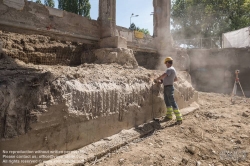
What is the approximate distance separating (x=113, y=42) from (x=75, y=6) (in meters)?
16.0

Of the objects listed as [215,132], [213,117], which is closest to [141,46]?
[213,117]

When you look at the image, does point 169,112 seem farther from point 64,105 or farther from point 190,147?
point 64,105


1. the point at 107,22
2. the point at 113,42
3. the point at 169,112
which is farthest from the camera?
the point at 107,22

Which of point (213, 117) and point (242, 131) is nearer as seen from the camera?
point (242, 131)

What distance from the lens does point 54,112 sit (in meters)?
2.24

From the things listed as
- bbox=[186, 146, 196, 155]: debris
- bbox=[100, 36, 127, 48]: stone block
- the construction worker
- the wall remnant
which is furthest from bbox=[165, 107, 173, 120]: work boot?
bbox=[100, 36, 127, 48]: stone block

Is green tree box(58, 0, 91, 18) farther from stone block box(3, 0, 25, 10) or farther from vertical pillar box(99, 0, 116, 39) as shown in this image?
stone block box(3, 0, 25, 10)

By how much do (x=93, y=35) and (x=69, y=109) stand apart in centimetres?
337

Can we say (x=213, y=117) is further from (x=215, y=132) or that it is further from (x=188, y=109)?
(x=215, y=132)

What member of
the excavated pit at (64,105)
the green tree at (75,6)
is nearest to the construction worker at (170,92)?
the excavated pit at (64,105)

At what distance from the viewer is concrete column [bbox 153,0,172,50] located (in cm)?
783

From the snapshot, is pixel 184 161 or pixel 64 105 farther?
pixel 184 161

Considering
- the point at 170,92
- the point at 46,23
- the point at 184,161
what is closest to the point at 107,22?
the point at 46,23

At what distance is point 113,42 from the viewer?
193 inches
